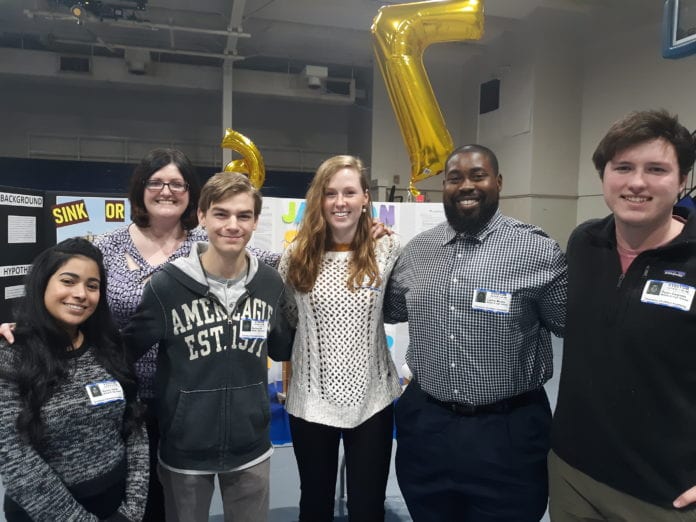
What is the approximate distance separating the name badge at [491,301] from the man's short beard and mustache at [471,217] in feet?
0.70

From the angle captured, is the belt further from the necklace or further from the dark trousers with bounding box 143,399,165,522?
the dark trousers with bounding box 143,399,165,522

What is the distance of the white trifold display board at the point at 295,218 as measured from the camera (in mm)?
3283

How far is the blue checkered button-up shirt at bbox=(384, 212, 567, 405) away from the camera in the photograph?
5.05 feet

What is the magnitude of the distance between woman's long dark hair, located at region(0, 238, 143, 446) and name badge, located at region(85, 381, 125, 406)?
4cm

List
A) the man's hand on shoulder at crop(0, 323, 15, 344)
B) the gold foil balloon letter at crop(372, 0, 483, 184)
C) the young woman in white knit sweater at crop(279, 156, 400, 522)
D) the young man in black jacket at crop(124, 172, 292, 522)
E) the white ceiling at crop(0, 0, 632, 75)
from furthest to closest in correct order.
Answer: the white ceiling at crop(0, 0, 632, 75), the gold foil balloon letter at crop(372, 0, 483, 184), the young woman in white knit sweater at crop(279, 156, 400, 522), the young man in black jacket at crop(124, 172, 292, 522), the man's hand on shoulder at crop(0, 323, 15, 344)

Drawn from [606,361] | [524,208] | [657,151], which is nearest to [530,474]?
[606,361]

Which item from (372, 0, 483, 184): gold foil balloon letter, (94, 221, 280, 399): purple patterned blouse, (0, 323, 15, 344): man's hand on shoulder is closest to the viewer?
(0, 323, 15, 344): man's hand on shoulder

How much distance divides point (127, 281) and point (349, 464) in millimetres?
978

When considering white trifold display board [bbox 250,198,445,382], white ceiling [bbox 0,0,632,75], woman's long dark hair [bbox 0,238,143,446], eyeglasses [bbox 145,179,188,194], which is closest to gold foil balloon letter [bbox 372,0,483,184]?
white trifold display board [bbox 250,198,445,382]

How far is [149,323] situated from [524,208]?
7264mm

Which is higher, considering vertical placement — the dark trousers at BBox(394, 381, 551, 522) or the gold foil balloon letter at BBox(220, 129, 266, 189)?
the gold foil balloon letter at BBox(220, 129, 266, 189)

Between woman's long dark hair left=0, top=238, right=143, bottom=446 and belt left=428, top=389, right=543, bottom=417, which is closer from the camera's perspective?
woman's long dark hair left=0, top=238, right=143, bottom=446

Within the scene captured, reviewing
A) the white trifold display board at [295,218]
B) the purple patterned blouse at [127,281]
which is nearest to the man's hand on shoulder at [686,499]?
the purple patterned blouse at [127,281]

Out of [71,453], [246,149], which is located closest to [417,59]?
[246,149]
